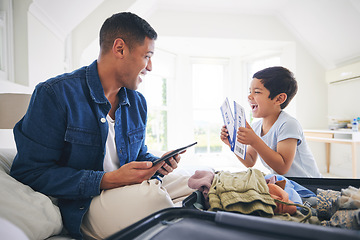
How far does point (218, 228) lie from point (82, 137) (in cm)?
68

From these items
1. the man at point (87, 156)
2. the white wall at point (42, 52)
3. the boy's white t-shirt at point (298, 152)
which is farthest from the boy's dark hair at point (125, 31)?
the white wall at point (42, 52)

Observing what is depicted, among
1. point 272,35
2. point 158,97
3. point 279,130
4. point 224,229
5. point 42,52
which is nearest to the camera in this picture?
point 224,229

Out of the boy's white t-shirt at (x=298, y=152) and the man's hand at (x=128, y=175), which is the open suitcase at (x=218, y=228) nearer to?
the man's hand at (x=128, y=175)

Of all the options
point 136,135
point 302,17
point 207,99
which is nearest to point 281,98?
point 136,135

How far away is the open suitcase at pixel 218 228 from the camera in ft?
1.39

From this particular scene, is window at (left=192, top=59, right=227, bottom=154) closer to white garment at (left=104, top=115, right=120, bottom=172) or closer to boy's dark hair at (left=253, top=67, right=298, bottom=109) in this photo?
boy's dark hair at (left=253, top=67, right=298, bottom=109)

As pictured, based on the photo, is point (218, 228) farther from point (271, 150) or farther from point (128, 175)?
point (271, 150)

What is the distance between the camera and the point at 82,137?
0.93m

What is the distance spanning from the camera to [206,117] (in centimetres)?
518

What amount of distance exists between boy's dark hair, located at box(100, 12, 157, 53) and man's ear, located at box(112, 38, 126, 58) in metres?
0.02

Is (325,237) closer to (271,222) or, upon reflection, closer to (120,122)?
(271,222)

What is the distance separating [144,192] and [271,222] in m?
0.45

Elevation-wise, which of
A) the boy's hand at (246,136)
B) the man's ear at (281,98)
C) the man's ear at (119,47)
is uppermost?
the man's ear at (119,47)

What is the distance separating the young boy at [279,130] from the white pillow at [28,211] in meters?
0.98
